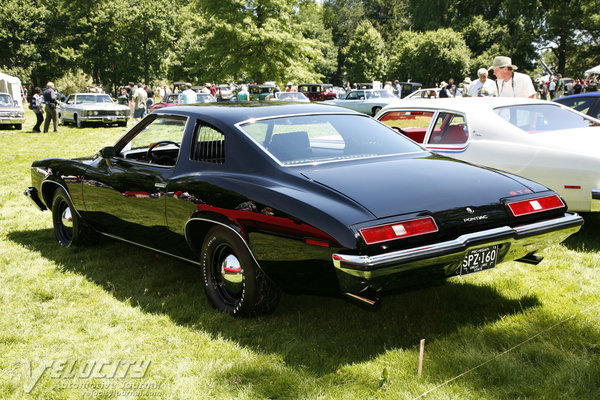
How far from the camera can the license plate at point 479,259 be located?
3395 mm

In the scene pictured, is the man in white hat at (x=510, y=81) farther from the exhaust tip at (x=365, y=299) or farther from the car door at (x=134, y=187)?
the exhaust tip at (x=365, y=299)

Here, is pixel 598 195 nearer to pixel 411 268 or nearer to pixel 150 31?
pixel 411 268

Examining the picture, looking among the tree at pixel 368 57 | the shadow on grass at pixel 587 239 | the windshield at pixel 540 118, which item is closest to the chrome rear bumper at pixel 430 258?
the shadow on grass at pixel 587 239

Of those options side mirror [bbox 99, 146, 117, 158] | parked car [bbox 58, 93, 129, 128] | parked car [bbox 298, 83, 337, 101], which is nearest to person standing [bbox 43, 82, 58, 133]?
parked car [bbox 58, 93, 129, 128]

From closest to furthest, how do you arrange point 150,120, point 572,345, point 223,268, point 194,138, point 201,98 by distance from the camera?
point 572,345
point 223,268
point 194,138
point 150,120
point 201,98

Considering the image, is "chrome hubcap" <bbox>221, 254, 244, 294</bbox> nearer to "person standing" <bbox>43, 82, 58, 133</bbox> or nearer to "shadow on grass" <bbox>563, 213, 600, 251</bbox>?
"shadow on grass" <bbox>563, 213, 600, 251</bbox>

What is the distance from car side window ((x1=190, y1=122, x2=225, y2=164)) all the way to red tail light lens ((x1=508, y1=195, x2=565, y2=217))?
1.94 metres

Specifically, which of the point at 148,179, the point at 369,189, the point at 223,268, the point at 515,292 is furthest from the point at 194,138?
the point at 515,292

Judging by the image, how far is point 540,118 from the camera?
21.5ft

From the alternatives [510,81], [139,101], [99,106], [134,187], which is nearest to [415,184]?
[134,187]

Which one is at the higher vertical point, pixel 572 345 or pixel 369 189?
pixel 369 189

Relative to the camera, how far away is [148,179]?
4.56 m

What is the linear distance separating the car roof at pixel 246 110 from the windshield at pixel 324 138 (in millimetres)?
68

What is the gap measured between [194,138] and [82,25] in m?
62.7
